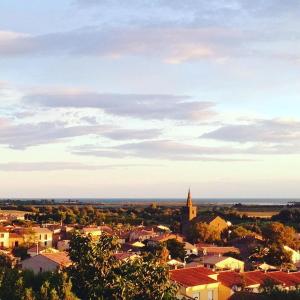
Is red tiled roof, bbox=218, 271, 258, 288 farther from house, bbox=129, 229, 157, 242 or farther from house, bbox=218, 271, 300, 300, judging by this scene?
house, bbox=129, 229, 157, 242

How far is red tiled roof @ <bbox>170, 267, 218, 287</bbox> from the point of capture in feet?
138

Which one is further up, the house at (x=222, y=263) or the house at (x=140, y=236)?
the house at (x=140, y=236)

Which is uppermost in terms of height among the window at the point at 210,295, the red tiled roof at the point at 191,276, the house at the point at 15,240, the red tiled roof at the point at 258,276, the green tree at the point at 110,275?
the green tree at the point at 110,275

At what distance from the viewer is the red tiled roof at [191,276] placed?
138ft

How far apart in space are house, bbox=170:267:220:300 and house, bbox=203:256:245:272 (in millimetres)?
8909

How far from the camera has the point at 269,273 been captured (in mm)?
48344

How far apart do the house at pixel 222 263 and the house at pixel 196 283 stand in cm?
891

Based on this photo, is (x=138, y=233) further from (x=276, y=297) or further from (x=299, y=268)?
(x=276, y=297)

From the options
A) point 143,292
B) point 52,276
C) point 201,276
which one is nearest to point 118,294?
point 143,292

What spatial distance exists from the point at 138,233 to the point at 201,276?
3704 cm

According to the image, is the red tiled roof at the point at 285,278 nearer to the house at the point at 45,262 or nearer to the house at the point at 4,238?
the house at the point at 45,262

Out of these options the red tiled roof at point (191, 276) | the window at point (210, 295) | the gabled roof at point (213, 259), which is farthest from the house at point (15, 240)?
the window at point (210, 295)

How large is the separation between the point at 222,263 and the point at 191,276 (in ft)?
37.6

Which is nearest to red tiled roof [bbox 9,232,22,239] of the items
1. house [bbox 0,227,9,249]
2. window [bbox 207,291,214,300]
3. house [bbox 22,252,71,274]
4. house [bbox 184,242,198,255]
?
house [bbox 0,227,9,249]
